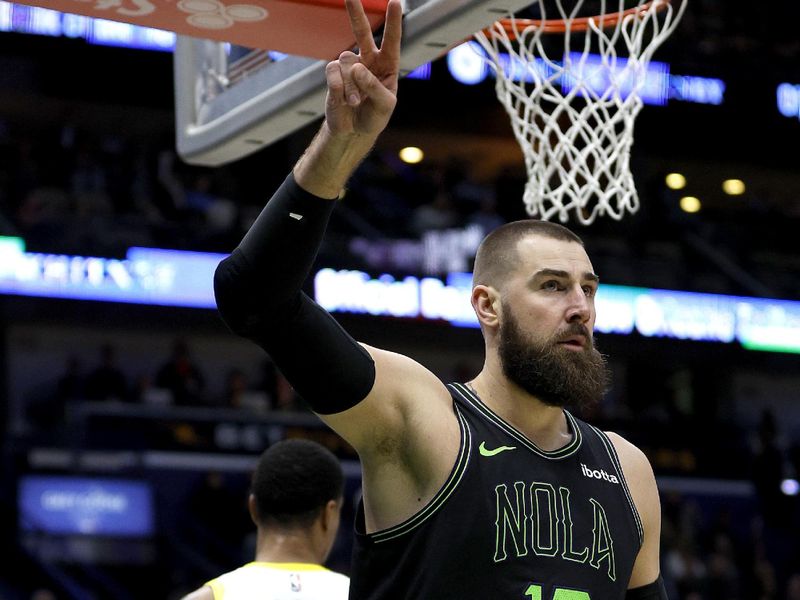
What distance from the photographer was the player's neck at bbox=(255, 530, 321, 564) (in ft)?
13.4

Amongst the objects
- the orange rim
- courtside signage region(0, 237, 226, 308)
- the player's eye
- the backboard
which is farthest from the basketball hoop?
courtside signage region(0, 237, 226, 308)

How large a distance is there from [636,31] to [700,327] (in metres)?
12.1

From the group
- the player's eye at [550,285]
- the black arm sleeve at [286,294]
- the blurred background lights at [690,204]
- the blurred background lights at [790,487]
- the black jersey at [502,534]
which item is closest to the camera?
the black arm sleeve at [286,294]

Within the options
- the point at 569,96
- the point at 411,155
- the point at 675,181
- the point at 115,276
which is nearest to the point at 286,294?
the point at 569,96

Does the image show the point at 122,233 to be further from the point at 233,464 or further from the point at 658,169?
the point at 658,169

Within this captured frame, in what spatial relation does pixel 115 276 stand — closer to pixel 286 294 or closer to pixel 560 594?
pixel 560 594

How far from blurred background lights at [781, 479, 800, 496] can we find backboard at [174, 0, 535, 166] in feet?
46.0

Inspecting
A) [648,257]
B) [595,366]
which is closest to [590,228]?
[648,257]

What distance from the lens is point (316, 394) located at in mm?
2738

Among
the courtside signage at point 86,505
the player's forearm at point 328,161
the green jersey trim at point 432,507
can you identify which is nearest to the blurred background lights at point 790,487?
the courtside signage at point 86,505

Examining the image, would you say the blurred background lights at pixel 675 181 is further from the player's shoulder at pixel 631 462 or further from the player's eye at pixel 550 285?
the player's eye at pixel 550 285

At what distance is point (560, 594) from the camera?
2959mm

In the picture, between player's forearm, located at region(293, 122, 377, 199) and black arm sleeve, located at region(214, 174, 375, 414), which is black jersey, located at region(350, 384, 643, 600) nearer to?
black arm sleeve, located at region(214, 174, 375, 414)

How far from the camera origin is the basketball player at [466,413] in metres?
2.64
